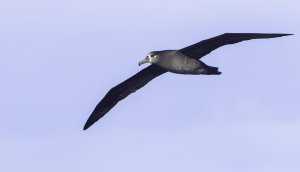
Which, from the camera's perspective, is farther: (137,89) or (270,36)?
(137,89)

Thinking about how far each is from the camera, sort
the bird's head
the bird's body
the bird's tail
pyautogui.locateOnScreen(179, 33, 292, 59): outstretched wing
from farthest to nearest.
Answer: the bird's head < the bird's body < the bird's tail < pyautogui.locateOnScreen(179, 33, 292, 59): outstretched wing

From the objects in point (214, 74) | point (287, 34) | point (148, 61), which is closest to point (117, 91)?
point (148, 61)

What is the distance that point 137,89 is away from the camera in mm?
28156

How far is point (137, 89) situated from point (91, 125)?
1.89 meters

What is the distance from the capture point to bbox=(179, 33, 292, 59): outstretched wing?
963 inches

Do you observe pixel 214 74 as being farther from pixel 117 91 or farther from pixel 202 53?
→ pixel 117 91

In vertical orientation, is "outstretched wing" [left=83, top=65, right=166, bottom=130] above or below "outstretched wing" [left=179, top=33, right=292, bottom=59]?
below

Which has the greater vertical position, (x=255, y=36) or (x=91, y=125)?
(x=255, y=36)

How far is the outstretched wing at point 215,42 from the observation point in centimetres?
2445

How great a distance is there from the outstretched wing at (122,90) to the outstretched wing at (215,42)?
2.09m

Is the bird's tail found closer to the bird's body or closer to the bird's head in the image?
the bird's body

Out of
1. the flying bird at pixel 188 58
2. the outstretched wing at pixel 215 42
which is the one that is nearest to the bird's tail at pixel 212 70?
the flying bird at pixel 188 58

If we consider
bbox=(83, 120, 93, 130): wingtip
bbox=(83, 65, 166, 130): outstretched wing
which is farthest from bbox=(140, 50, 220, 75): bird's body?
bbox=(83, 120, 93, 130): wingtip

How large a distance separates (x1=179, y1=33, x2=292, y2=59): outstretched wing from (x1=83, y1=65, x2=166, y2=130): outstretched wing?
209 cm
